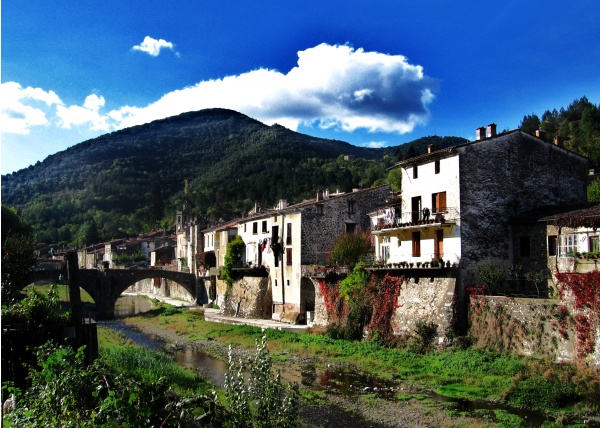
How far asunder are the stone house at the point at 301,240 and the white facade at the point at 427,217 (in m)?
8.93

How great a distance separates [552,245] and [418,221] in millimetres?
8203

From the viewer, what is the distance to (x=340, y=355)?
115 ft

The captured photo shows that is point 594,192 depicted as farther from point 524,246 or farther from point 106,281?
point 106,281

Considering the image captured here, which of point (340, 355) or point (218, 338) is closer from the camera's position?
point (340, 355)

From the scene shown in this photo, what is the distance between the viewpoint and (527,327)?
28359 millimetres

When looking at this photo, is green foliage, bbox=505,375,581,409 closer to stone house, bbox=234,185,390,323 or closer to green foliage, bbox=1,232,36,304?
stone house, bbox=234,185,390,323

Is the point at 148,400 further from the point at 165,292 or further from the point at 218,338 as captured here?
the point at 165,292

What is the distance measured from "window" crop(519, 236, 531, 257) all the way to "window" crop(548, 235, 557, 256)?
1.50 m

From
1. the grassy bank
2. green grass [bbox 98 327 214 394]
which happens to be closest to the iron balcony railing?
the grassy bank

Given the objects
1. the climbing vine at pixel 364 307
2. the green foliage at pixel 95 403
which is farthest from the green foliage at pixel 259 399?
the climbing vine at pixel 364 307

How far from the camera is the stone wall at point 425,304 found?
32.9 meters

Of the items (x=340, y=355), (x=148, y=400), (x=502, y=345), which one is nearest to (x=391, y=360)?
(x=340, y=355)

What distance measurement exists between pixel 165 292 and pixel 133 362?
205ft

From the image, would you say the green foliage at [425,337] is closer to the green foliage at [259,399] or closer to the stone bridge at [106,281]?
the green foliage at [259,399]
